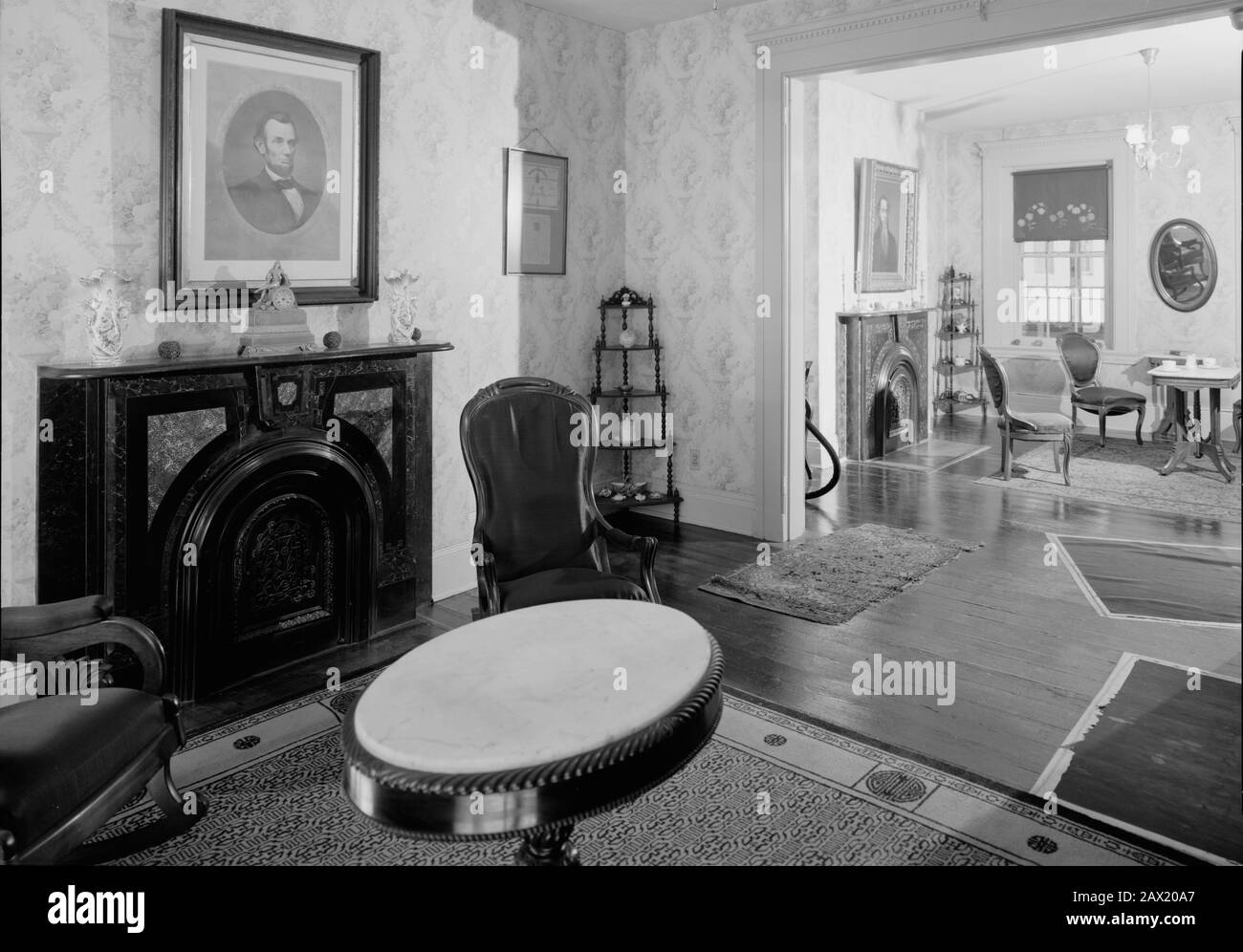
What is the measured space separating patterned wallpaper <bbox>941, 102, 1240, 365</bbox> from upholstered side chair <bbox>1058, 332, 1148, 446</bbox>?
0.74 meters

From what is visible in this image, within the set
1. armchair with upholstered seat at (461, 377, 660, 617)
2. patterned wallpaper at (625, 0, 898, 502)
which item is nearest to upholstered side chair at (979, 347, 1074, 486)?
patterned wallpaper at (625, 0, 898, 502)

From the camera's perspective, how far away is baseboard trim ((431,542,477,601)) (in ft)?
16.1

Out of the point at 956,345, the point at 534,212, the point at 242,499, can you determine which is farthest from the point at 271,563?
the point at 956,345

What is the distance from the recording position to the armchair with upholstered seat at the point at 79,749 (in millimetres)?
2109

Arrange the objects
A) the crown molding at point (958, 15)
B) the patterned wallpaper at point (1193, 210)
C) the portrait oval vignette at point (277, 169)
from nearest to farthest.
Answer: the portrait oval vignette at point (277, 169)
the crown molding at point (958, 15)
the patterned wallpaper at point (1193, 210)

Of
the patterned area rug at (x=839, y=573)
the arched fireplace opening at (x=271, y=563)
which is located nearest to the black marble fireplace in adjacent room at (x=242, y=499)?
the arched fireplace opening at (x=271, y=563)

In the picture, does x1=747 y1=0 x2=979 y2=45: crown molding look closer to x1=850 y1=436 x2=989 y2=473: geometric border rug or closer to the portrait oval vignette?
the portrait oval vignette

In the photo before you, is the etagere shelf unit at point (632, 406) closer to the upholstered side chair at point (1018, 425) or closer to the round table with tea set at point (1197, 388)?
the upholstered side chair at point (1018, 425)

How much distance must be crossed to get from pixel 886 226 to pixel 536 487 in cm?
602

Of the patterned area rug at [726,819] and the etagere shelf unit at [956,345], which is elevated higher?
the etagere shelf unit at [956,345]

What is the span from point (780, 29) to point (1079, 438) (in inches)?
240

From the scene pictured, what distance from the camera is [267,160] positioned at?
12.9ft

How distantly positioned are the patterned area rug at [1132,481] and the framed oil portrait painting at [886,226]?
2.02 m
